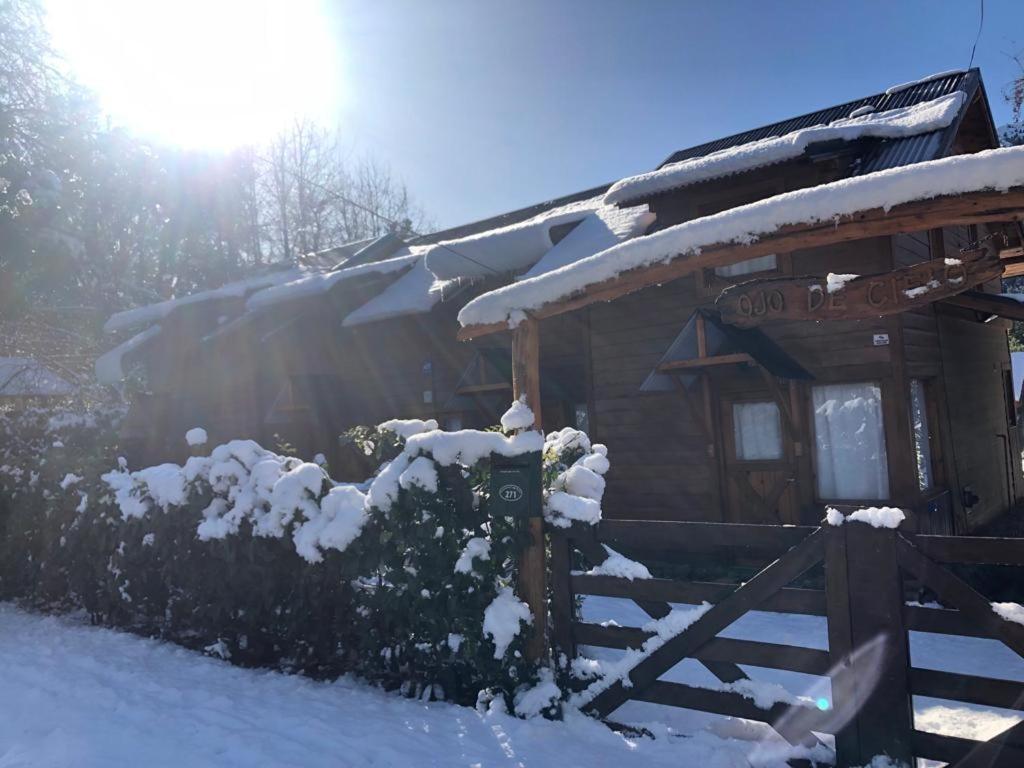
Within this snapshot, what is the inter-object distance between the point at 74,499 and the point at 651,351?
23.0 feet

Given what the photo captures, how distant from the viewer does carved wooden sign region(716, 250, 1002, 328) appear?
4.11 m

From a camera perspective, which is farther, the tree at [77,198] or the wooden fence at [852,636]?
the tree at [77,198]

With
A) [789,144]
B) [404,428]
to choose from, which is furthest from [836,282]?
[789,144]

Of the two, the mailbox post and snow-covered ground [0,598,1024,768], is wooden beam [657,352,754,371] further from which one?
the mailbox post

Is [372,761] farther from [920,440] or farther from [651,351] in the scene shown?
[920,440]

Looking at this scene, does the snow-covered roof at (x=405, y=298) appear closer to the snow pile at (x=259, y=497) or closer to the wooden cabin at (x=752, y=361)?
the wooden cabin at (x=752, y=361)

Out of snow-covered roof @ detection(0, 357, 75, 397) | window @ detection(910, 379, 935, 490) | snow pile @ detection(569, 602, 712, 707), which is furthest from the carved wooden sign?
snow-covered roof @ detection(0, 357, 75, 397)

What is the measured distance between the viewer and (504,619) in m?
4.52

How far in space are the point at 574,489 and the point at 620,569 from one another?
629mm

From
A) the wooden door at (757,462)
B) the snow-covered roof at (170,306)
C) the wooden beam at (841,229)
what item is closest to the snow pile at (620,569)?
the wooden beam at (841,229)

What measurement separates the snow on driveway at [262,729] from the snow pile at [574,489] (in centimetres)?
118

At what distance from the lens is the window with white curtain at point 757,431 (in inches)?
371

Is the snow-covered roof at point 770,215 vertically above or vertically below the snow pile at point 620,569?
above

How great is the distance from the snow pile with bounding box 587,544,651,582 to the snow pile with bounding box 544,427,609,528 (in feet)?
0.81
